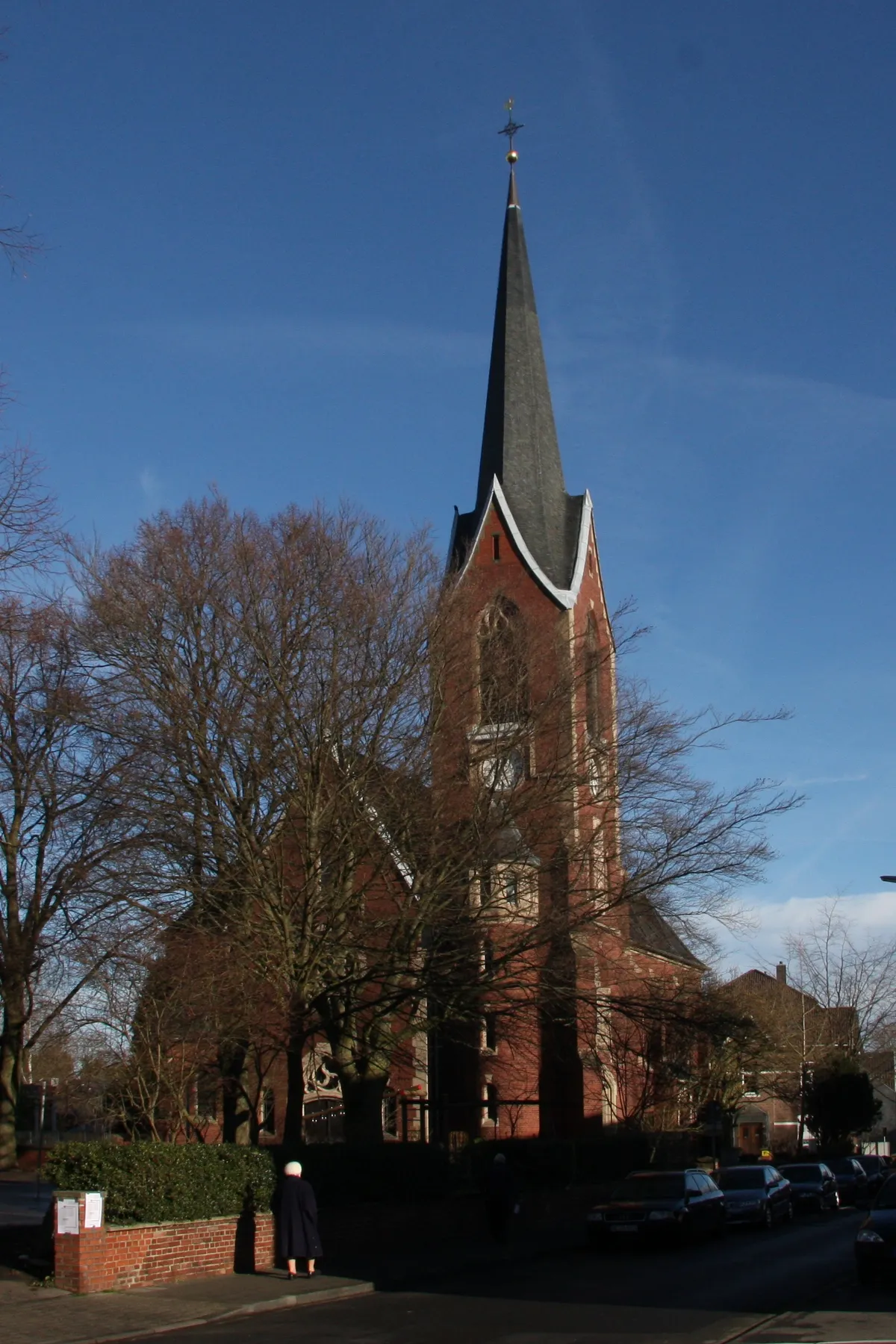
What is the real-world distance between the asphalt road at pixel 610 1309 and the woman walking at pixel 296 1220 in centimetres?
114

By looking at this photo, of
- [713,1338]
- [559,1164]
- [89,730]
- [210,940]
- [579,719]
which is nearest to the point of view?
[713,1338]

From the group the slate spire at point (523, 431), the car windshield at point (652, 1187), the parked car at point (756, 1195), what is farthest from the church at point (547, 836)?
the slate spire at point (523, 431)

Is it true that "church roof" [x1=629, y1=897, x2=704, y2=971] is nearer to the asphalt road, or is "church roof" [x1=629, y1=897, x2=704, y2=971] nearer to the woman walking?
the asphalt road

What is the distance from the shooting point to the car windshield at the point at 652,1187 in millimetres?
22641

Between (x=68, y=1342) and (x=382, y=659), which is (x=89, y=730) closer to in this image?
(x=382, y=659)

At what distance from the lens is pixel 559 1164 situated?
28.5 meters

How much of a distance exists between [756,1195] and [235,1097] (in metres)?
10.6

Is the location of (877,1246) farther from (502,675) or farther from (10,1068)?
(10,1068)

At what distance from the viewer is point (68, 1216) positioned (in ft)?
49.4

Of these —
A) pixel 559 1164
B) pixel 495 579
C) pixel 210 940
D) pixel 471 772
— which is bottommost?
pixel 559 1164

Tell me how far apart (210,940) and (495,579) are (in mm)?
22441

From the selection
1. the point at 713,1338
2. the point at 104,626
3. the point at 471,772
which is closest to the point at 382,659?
the point at 471,772

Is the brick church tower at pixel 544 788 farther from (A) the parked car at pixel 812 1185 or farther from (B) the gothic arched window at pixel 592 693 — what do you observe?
(A) the parked car at pixel 812 1185

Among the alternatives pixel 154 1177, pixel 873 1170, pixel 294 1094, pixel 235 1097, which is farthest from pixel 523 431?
pixel 154 1177
